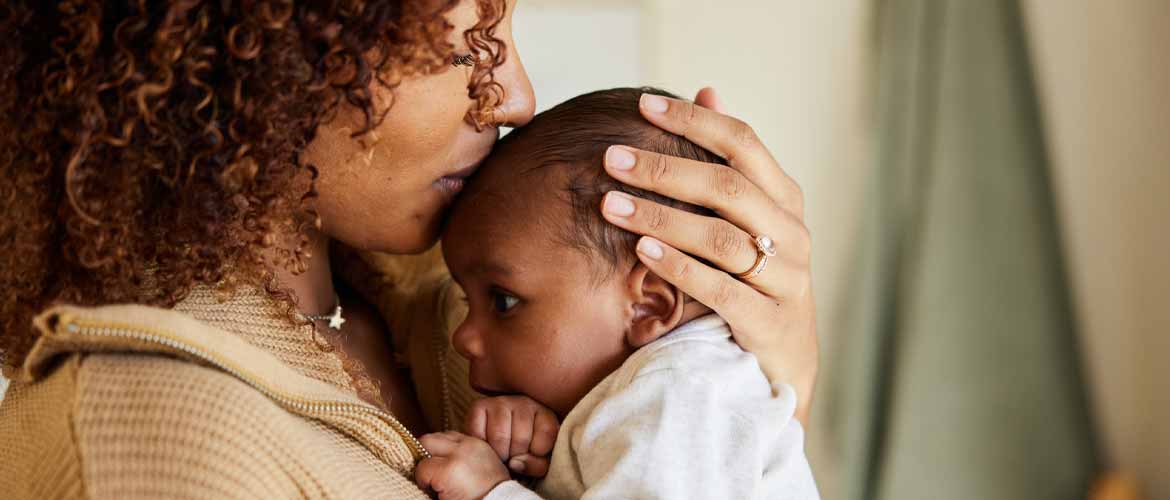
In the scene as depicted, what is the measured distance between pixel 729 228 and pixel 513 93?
0.99ft

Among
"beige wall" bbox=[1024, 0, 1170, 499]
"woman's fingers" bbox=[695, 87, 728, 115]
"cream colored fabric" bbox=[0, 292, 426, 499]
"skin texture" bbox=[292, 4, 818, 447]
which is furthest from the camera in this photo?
"beige wall" bbox=[1024, 0, 1170, 499]

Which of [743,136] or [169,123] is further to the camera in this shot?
[743,136]

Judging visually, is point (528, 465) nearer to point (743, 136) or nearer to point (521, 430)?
point (521, 430)

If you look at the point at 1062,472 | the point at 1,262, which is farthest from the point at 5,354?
the point at 1062,472

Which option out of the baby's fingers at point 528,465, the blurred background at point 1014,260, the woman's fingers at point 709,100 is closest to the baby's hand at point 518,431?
the baby's fingers at point 528,465

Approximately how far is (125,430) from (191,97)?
0.31 m

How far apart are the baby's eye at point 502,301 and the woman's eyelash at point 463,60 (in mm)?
293

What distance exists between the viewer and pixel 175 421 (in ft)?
2.69

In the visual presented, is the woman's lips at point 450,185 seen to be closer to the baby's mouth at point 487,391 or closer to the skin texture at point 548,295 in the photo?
the skin texture at point 548,295

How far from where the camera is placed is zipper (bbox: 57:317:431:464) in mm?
825

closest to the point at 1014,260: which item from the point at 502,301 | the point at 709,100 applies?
the point at 709,100

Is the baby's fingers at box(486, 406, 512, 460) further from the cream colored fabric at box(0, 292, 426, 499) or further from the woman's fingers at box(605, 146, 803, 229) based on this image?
the woman's fingers at box(605, 146, 803, 229)

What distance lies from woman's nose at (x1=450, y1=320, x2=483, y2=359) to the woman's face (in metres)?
0.12

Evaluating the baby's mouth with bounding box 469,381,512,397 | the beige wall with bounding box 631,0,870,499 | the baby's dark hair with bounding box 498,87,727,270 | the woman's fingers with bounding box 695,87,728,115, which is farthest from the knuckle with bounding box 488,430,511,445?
the beige wall with bounding box 631,0,870,499
